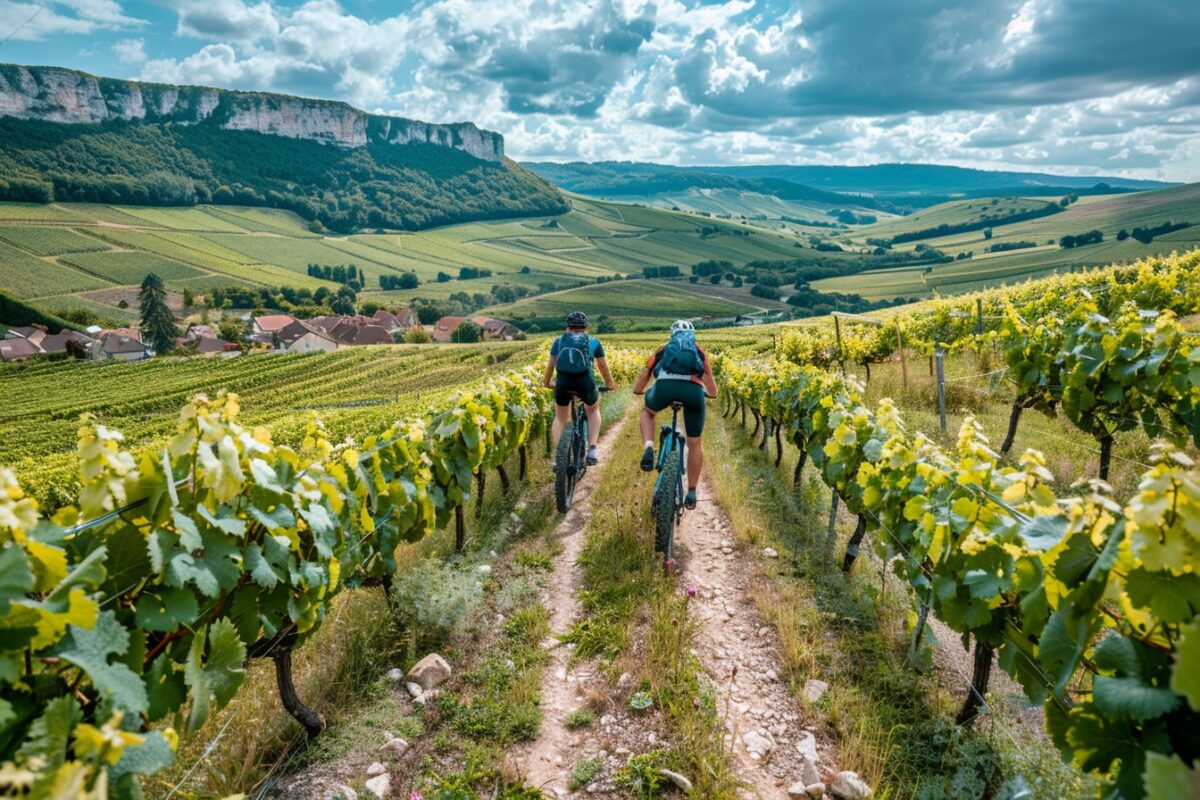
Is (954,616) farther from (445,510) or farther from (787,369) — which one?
(787,369)

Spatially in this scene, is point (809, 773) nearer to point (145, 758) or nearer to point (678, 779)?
point (678, 779)

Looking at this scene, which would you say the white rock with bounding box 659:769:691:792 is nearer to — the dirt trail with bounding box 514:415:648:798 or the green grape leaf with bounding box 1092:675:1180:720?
the dirt trail with bounding box 514:415:648:798

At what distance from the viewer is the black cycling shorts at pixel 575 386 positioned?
870cm

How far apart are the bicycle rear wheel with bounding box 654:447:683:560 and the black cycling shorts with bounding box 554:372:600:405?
6.83 ft

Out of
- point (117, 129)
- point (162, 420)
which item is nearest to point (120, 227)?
point (117, 129)

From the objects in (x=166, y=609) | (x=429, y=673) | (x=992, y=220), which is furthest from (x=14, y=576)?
(x=992, y=220)

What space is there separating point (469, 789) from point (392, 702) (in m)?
1.18

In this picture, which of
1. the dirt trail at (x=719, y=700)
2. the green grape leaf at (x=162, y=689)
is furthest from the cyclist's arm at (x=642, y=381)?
the green grape leaf at (x=162, y=689)

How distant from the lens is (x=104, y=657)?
2342 mm

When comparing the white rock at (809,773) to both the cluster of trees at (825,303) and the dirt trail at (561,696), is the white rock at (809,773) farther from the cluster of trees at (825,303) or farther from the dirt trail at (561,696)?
the cluster of trees at (825,303)

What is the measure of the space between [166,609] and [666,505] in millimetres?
4754

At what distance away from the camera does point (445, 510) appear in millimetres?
7117

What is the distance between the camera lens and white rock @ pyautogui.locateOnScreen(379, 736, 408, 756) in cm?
415

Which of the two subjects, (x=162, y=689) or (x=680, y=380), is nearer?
(x=162, y=689)
